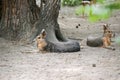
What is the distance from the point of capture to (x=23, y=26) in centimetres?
916

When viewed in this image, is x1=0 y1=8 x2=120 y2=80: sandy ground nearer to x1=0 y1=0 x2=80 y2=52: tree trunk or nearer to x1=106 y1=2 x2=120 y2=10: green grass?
x1=0 y1=0 x2=80 y2=52: tree trunk

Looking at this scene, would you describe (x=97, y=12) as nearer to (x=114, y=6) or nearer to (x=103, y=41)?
(x=114, y=6)

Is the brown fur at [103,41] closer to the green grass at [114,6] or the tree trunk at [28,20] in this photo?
the tree trunk at [28,20]

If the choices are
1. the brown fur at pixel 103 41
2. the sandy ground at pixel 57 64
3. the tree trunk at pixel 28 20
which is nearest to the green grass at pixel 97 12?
the sandy ground at pixel 57 64

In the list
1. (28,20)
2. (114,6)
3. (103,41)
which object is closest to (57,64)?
(103,41)

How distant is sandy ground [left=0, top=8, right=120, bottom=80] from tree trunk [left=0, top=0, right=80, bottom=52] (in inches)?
→ 16.3

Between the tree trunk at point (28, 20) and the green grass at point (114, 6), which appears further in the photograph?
the tree trunk at point (28, 20)

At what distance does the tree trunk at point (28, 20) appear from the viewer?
8.74 metres

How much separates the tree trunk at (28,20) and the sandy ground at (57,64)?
16.3 inches

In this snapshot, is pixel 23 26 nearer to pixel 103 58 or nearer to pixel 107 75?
pixel 103 58

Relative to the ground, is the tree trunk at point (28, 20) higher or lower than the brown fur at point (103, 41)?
higher

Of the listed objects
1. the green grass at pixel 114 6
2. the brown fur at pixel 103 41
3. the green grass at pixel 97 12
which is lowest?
the brown fur at pixel 103 41

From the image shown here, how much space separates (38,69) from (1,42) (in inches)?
118

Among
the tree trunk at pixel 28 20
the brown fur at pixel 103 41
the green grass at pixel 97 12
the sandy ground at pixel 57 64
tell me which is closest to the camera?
the green grass at pixel 97 12
